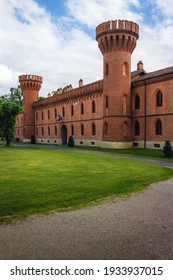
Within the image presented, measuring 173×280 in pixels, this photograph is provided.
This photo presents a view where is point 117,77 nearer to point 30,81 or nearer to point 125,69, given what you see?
point 125,69

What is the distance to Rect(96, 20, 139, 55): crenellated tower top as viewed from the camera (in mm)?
26578

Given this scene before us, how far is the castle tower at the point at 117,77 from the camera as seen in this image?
88.7ft

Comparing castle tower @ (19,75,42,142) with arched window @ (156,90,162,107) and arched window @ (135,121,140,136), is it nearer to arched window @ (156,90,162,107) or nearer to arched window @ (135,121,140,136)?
arched window @ (135,121,140,136)

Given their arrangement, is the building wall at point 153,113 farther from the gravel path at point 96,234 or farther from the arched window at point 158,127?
the gravel path at point 96,234

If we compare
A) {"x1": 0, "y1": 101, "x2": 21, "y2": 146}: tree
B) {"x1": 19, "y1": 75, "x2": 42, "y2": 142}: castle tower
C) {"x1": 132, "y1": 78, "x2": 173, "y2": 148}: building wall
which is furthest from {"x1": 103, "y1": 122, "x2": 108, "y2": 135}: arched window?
{"x1": 19, "y1": 75, "x2": 42, "y2": 142}: castle tower

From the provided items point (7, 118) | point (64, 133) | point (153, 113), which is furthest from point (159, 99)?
point (7, 118)

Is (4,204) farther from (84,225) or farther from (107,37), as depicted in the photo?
(107,37)

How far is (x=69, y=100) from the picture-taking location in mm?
38812

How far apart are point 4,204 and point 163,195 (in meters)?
5.09

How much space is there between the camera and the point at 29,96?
1890 inches

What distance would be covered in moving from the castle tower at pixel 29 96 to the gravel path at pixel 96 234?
1693 inches

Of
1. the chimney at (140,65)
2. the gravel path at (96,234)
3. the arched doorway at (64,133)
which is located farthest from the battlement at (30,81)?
the gravel path at (96,234)

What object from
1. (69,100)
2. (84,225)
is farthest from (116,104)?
(84,225)
